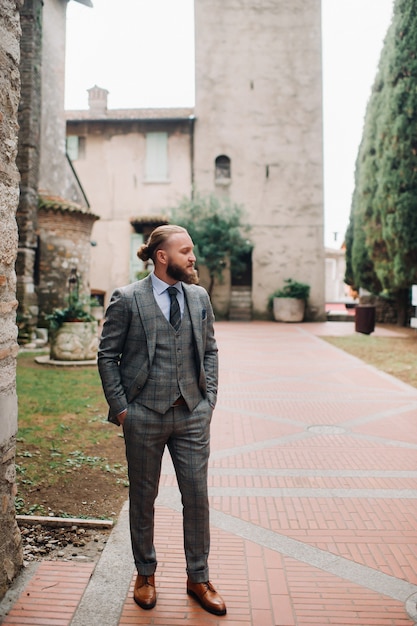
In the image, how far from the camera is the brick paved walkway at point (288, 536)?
2705mm

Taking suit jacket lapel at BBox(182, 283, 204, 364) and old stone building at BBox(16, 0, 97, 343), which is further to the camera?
old stone building at BBox(16, 0, 97, 343)

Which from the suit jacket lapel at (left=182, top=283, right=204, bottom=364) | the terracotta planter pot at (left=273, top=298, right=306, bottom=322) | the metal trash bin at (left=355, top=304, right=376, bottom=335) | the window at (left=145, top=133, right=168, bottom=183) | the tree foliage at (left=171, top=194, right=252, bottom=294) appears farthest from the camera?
the window at (left=145, top=133, right=168, bottom=183)

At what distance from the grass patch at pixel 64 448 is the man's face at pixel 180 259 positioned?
7.06 feet

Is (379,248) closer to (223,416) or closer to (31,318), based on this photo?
(31,318)

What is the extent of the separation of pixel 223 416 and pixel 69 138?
2152cm

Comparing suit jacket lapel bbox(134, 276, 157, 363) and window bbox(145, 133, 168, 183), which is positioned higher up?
window bbox(145, 133, 168, 183)

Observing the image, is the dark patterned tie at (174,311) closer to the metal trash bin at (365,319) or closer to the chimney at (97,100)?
the metal trash bin at (365,319)

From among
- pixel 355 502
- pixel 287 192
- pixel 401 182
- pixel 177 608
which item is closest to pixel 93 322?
pixel 355 502

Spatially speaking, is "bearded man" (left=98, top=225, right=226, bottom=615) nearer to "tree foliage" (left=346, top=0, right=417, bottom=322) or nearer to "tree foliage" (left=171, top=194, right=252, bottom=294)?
"tree foliage" (left=346, top=0, right=417, bottom=322)

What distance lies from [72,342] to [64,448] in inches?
231

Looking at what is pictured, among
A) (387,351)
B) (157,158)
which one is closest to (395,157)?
(387,351)

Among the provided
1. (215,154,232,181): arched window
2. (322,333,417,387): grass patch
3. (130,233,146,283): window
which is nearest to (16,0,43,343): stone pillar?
(322,333,417,387): grass patch

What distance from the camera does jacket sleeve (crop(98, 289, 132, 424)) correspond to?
2.67m

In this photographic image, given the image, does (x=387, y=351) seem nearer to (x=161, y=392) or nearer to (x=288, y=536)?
(x=288, y=536)
